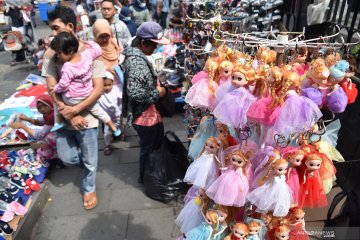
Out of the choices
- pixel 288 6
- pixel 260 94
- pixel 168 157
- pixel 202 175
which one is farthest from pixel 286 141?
pixel 288 6

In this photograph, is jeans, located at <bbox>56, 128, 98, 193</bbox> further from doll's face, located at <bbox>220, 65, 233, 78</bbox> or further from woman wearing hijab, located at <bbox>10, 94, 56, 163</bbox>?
doll's face, located at <bbox>220, 65, 233, 78</bbox>

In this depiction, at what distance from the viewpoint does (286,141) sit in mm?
1345

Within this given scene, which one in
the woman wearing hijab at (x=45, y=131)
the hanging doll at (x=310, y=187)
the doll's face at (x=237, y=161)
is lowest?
the woman wearing hijab at (x=45, y=131)

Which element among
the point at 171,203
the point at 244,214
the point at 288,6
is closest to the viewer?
the point at 244,214

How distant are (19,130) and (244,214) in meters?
3.77

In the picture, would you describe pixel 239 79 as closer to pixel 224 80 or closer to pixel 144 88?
pixel 224 80

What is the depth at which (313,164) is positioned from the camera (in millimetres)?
1275

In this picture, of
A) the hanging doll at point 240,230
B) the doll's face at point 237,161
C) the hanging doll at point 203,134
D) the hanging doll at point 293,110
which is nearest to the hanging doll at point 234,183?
the doll's face at point 237,161

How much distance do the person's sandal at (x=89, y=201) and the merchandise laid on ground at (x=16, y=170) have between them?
54 cm

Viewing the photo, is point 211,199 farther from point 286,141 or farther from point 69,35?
point 69,35

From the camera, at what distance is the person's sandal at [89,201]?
310 cm

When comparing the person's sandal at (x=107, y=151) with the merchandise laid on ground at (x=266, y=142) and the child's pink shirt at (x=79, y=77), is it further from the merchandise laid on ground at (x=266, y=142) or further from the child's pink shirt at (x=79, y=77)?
the merchandise laid on ground at (x=266, y=142)

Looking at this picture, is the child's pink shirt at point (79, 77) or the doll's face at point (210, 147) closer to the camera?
the doll's face at point (210, 147)

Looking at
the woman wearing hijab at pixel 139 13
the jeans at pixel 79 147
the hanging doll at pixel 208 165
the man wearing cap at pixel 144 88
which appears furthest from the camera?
the woman wearing hijab at pixel 139 13
